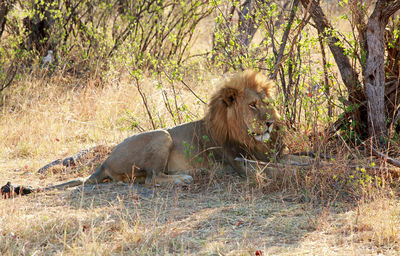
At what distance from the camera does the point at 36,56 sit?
32.1 feet

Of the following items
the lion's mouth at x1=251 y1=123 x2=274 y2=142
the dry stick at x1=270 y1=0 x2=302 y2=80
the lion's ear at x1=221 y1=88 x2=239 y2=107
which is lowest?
the lion's mouth at x1=251 y1=123 x2=274 y2=142

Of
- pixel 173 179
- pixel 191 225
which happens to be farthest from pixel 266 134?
pixel 191 225

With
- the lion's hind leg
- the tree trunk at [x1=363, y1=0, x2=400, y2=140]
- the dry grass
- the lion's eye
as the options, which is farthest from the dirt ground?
the tree trunk at [x1=363, y1=0, x2=400, y2=140]

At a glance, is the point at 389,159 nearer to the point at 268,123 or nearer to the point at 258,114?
the point at 268,123

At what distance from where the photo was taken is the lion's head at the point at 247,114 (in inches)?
205

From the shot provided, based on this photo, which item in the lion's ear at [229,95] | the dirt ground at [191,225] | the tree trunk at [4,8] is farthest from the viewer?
the tree trunk at [4,8]

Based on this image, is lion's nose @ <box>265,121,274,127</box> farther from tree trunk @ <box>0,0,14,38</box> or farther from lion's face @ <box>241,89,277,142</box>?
tree trunk @ <box>0,0,14,38</box>

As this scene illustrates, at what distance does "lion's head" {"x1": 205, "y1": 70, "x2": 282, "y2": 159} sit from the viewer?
5.21 meters

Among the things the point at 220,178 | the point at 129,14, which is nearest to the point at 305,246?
the point at 220,178

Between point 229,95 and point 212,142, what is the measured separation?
0.58m

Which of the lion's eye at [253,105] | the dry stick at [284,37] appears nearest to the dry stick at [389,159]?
the lion's eye at [253,105]

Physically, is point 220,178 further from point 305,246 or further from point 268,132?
point 305,246

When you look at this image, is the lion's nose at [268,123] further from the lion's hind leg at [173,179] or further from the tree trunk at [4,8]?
the tree trunk at [4,8]

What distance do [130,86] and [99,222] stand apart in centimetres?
520
